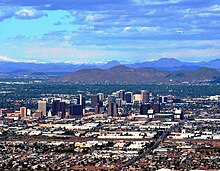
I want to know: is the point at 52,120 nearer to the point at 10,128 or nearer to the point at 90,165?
the point at 10,128

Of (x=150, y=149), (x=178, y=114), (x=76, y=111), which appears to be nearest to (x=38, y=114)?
(x=76, y=111)

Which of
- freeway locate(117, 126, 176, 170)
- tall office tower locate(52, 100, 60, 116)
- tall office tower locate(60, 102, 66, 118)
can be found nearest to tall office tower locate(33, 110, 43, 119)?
tall office tower locate(52, 100, 60, 116)

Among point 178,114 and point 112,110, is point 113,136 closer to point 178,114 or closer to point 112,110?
point 178,114

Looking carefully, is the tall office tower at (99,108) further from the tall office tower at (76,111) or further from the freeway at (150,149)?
the freeway at (150,149)

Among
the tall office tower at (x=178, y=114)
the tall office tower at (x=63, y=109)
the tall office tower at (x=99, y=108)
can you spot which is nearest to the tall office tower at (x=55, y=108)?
the tall office tower at (x=63, y=109)

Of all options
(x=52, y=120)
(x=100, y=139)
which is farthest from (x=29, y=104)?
(x=100, y=139)

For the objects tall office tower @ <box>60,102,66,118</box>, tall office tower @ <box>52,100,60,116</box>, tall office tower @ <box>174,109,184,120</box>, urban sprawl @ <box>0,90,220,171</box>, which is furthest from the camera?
tall office tower @ <box>52,100,60,116</box>

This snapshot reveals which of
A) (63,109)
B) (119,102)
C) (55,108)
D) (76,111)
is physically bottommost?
(76,111)

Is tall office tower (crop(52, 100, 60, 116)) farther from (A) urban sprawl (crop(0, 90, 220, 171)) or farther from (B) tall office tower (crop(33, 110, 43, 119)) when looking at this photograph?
(B) tall office tower (crop(33, 110, 43, 119))

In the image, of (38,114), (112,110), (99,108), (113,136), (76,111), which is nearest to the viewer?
(113,136)

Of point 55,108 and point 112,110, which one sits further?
point 112,110

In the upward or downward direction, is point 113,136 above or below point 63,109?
below
